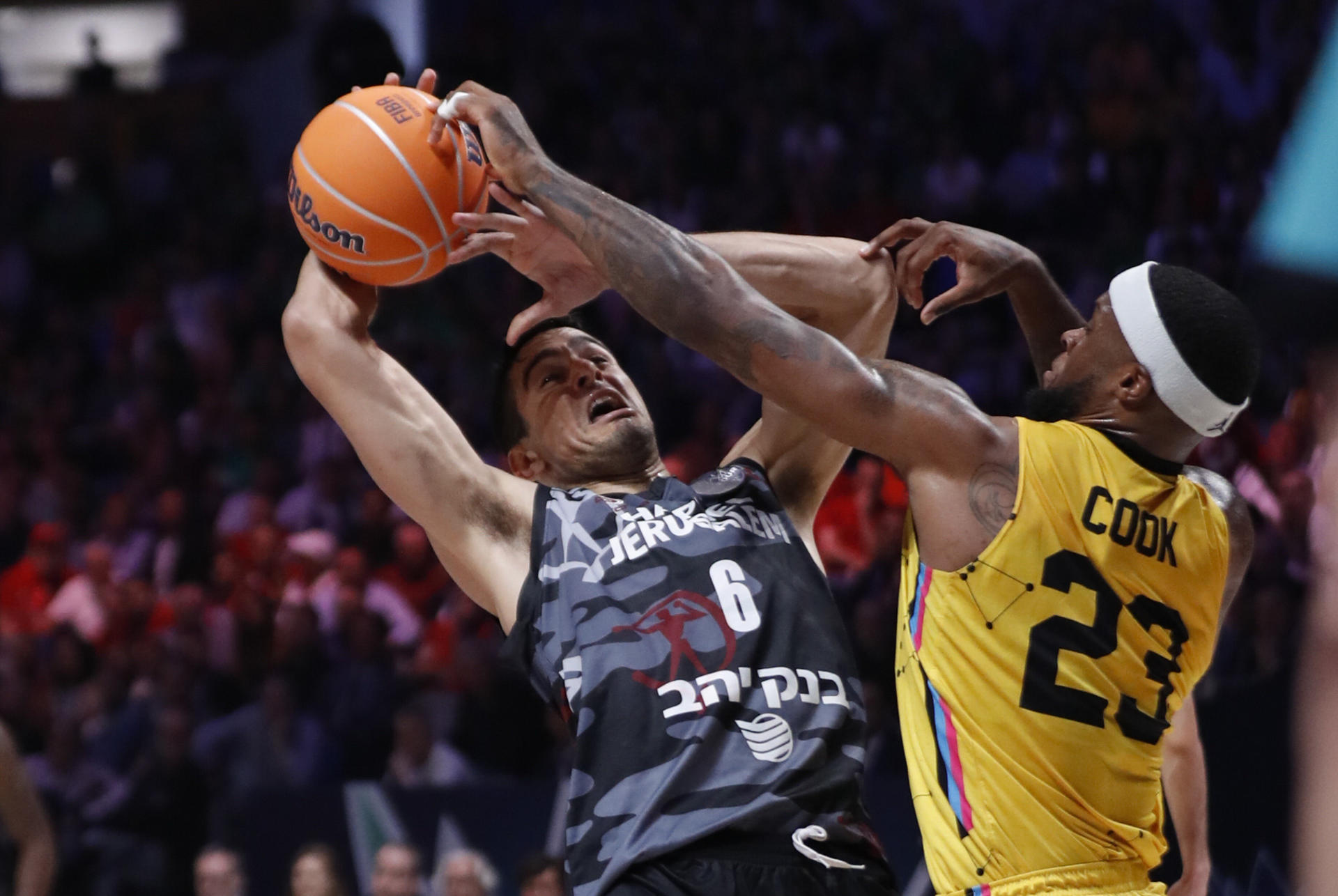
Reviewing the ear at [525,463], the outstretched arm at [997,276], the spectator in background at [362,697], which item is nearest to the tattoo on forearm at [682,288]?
the outstretched arm at [997,276]

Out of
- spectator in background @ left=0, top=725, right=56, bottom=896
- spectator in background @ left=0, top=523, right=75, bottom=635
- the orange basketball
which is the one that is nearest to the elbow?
the orange basketball

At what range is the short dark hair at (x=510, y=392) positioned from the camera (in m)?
3.99

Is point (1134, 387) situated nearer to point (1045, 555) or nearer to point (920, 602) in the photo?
point (1045, 555)

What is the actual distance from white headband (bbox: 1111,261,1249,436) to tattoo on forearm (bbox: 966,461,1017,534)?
34 cm

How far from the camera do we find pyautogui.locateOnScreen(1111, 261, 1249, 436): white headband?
9.71 ft

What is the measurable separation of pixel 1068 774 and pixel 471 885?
457 centimetres

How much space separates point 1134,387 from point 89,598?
8.37 m

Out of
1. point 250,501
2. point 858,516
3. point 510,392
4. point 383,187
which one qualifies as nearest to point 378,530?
point 250,501

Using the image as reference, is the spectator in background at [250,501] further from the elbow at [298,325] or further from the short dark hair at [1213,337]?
the short dark hair at [1213,337]

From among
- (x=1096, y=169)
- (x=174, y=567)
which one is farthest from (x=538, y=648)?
(x=1096, y=169)

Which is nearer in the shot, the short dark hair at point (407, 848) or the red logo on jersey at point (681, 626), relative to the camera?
the red logo on jersey at point (681, 626)

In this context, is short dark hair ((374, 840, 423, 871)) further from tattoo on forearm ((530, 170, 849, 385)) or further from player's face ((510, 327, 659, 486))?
tattoo on forearm ((530, 170, 849, 385))

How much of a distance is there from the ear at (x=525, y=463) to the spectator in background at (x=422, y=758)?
4.00 m

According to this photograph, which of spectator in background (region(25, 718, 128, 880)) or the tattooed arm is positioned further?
spectator in background (region(25, 718, 128, 880))
